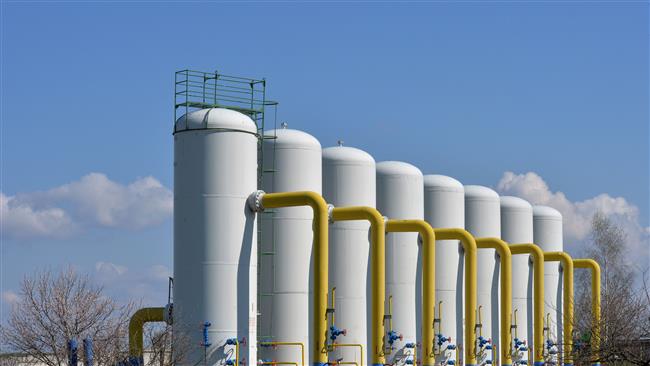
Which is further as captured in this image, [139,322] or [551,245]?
[551,245]

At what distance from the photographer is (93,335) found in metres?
32.9

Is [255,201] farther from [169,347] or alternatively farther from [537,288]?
[537,288]

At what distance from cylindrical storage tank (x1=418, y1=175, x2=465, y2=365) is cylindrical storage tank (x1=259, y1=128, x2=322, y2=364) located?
7.86m

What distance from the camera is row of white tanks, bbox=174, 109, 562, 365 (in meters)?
30.5

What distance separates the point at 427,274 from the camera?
35562 mm

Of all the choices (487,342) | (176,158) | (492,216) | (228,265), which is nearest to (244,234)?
(228,265)

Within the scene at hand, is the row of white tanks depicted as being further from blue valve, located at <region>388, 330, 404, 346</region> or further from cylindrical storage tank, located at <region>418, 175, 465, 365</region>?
blue valve, located at <region>388, 330, 404, 346</region>

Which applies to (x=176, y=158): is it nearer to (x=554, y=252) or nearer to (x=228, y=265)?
(x=228, y=265)

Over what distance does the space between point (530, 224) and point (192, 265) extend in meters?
23.2

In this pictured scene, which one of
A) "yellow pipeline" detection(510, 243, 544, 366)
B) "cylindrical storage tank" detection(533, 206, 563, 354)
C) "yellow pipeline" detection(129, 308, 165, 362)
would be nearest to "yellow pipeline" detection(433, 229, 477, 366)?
"yellow pipeline" detection(510, 243, 544, 366)

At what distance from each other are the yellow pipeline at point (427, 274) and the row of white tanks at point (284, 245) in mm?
1391

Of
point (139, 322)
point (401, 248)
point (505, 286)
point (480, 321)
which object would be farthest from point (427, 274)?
point (139, 322)

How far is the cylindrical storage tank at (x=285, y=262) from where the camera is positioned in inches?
1307

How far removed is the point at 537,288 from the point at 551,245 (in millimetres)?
8190
